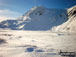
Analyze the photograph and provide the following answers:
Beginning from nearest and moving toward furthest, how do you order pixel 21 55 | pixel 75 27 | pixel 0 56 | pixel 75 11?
pixel 0 56
pixel 21 55
pixel 75 27
pixel 75 11

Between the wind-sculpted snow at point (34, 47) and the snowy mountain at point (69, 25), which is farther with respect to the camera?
the snowy mountain at point (69, 25)

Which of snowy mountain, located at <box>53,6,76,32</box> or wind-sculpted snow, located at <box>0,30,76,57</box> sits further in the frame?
snowy mountain, located at <box>53,6,76,32</box>

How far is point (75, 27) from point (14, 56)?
2679 inches

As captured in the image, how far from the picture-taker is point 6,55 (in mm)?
11898

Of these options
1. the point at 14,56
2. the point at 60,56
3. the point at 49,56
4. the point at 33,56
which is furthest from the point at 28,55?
the point at 60,56

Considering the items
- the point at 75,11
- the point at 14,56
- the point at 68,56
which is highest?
the point at 75,11

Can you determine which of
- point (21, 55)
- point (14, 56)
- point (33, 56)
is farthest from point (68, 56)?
point (14, 56)

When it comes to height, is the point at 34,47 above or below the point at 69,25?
below

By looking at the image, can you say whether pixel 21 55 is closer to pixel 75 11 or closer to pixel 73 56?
pixel 73 56

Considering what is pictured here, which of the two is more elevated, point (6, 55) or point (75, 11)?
point (75, 11)

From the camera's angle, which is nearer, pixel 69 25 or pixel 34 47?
pixel 34 47

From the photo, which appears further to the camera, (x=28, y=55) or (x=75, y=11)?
(x=75, y=11)

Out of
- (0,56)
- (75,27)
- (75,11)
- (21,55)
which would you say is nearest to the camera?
(0,56)

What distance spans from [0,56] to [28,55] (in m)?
3.44
